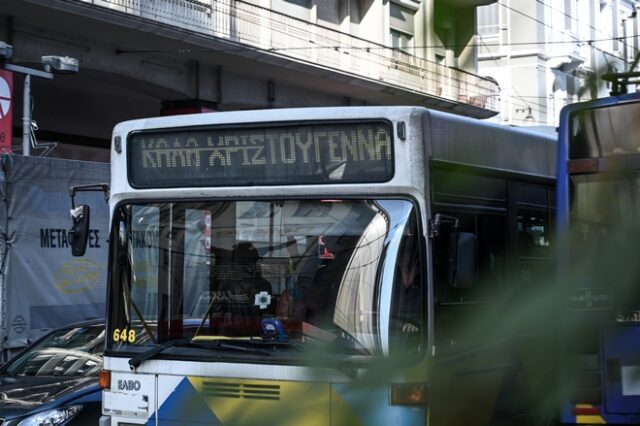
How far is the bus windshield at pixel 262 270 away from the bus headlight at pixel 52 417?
148 cm

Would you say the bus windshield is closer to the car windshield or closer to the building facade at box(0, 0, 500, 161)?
the car windshield

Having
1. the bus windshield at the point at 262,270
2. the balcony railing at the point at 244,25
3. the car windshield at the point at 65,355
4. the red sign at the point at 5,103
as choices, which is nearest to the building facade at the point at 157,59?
the balcony railing at the point at 244,25

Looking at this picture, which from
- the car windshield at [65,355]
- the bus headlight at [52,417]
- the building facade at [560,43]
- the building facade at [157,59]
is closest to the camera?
the building facade at [560,43]

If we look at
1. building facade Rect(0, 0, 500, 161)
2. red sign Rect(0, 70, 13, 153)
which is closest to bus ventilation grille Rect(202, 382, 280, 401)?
building facade Rect(0, 0, 500, 161)

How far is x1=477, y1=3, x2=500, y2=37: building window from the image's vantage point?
1095 mm

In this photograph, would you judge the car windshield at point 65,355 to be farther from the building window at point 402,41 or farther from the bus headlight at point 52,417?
the building window at point 402,41

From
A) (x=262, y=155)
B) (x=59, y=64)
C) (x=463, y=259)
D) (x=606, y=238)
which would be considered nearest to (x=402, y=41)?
(x=606, y=238)

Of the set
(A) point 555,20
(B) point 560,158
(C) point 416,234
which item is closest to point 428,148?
(C) point 416,234

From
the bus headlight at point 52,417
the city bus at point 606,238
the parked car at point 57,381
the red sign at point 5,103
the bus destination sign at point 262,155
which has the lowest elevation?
the bus headlight at point 52,417

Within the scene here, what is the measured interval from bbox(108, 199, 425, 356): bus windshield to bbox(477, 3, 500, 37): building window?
362 cm

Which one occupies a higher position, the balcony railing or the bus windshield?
the balcony railing

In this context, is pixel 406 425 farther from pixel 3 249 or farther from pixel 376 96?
pixel 3 249

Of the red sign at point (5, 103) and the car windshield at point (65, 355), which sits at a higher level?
the red sign at point (5, 103)

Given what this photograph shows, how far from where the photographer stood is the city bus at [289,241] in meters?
5.22
